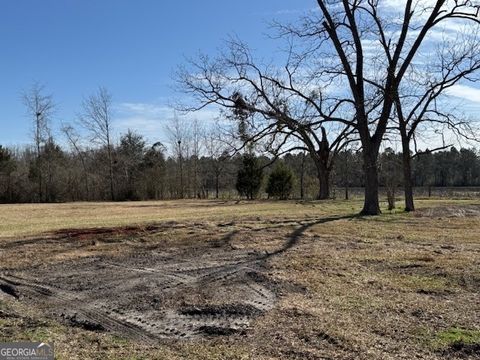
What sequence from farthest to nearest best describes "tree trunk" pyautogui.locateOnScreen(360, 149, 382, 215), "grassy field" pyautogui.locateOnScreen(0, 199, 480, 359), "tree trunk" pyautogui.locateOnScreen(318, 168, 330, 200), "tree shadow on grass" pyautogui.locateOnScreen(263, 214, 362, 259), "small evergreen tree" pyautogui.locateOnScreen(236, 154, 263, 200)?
1. "small evergreen tree" pyautogui.locateOnScreen(236, 154, 263, 200)
2. "tree trunk" pyautogui.locateOnScreen(318, 168, 330, 200)
3. "tree trunk" pyautogui.locateOnScreen(360, 149, 382, 215)
4. "tree shadow on grass" pyautogui.locateOnScreen(263, 214, 362, 259)
5. "grassy field" pyautogui.locateOnScreen(0, 199, 480, 359)

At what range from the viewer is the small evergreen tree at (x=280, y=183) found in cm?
4731

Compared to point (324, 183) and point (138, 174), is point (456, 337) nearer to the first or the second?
point (324, 183)

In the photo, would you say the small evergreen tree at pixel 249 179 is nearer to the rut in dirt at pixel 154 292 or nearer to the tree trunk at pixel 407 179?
the tree trunk at pixel 407 179

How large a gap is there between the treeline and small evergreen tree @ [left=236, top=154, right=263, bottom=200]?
3.7 inches

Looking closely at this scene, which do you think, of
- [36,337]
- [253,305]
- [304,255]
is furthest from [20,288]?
[304,255]

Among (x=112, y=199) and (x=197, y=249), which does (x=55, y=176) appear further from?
(x=197, y=249)

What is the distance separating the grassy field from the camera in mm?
4992

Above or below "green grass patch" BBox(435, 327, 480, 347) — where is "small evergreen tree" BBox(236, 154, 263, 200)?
above

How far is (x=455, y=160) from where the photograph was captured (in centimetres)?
8169

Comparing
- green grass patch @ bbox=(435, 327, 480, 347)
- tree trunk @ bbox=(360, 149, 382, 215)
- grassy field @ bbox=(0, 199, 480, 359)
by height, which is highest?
tree trunk @ bbox=(360, 149, 382, 215)

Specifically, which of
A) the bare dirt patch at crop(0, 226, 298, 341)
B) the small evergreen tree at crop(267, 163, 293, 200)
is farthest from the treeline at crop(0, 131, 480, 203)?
the bare dirt patch at crop(0, 226, 298, 341)

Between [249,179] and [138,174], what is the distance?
11727mm

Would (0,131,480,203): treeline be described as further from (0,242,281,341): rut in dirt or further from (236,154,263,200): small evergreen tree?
(0,242,281,341): rut in dirt

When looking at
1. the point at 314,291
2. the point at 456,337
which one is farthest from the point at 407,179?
the point at 456,337
